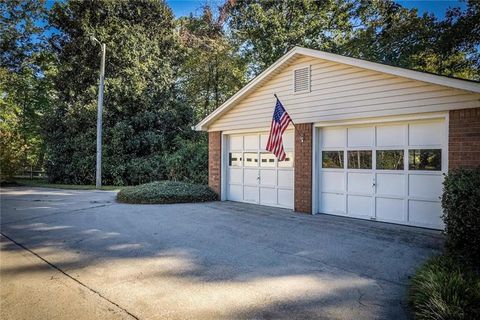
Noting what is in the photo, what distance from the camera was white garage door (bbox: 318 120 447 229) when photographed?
669 cm

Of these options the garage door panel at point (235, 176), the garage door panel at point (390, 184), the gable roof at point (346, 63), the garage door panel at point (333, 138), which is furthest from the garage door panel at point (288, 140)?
the garage door panel at point (390, 184)

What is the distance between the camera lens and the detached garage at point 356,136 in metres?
6.43

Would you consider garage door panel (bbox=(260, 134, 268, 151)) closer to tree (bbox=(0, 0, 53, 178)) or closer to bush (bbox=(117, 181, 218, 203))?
bush (bbox=(117, 181, 218, 203))

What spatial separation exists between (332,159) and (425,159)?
232 centimetres

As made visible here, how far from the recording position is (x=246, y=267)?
4.55m

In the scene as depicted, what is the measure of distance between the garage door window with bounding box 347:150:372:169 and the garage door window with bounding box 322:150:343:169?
0.89 feet

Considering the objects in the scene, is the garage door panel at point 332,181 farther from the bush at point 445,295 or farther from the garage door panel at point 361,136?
the bush at point 445,295

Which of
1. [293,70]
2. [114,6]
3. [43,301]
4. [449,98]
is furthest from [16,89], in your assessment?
[449,98]

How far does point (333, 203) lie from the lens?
842 cm

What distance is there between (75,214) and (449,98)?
10.1 metres

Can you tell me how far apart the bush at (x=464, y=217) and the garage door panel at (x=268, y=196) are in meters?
5.34

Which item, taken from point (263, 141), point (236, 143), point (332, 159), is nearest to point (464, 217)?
point (332, 159)

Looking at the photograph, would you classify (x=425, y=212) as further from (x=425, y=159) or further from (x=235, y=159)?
(x=235, y=159)

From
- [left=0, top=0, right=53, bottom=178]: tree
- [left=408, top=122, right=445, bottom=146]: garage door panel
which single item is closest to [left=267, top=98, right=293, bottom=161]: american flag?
[left=408, top=122, right=445, bottom=146]: garage door panel
